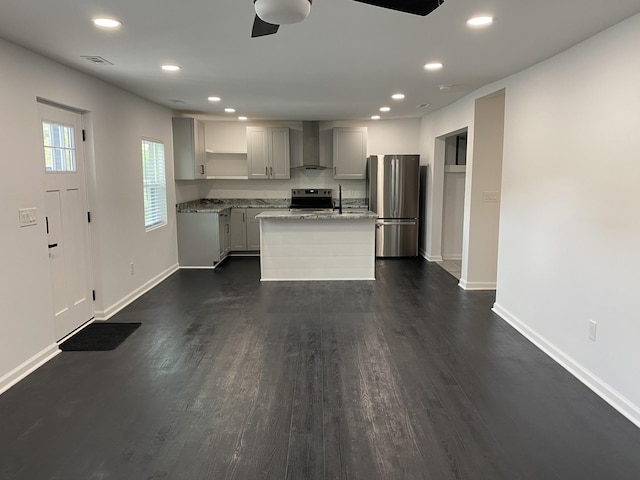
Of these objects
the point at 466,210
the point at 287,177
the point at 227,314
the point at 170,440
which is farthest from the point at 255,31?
the point at 287,177

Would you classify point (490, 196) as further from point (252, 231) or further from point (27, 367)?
point (27, 367)

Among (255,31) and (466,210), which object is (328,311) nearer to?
(466,210)

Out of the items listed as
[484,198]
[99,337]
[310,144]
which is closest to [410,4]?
[99,337]

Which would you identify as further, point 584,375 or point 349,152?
point 349,152

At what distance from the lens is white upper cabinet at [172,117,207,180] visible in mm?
6824

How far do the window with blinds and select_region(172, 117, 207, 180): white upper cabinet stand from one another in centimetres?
46

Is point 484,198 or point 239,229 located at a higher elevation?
point 484,198

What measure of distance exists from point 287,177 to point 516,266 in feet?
15.3

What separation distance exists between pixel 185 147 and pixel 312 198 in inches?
99.2

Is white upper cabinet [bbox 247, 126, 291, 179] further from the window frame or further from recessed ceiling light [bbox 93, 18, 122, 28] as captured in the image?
recessed ceiling light [bbox 93, 18, 122, 28]

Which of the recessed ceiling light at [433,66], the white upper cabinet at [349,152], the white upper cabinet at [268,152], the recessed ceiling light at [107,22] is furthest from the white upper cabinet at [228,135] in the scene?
the recessed ceiling light at [107,22]

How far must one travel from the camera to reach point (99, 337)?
155 inches

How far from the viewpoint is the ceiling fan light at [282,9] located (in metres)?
1.59

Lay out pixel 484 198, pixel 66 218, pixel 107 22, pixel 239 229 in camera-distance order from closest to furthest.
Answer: pixel 107 22, pixel 66 218, pixel 484 198, pixel 239 229
